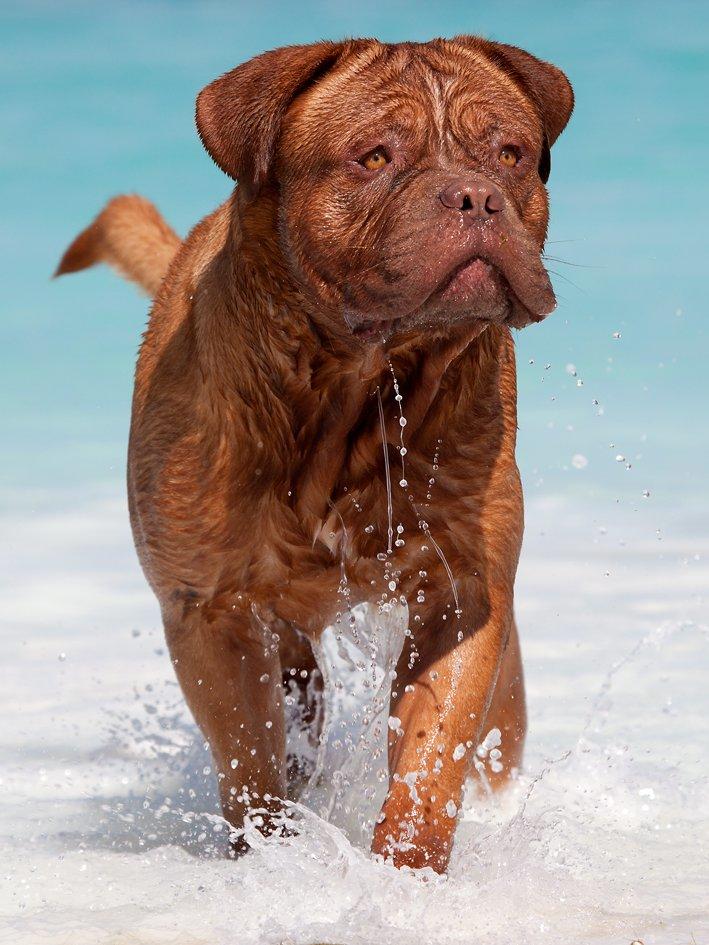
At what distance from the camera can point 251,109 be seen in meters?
4.06

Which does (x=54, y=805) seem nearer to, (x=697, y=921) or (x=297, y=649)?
(x=297, y=649)

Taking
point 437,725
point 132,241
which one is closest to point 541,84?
point 437,725

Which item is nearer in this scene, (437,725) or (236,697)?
(437,725)

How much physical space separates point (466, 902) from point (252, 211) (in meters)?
Answer: 2.12

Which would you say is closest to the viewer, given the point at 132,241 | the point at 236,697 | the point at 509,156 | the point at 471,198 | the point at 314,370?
the point at 471,198

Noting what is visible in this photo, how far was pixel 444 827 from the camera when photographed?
13.9ft

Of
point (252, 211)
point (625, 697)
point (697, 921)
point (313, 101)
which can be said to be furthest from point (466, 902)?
point (625, 697)

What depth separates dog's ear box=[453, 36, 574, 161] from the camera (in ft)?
14.1

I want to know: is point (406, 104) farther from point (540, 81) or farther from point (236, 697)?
point (236, 697)

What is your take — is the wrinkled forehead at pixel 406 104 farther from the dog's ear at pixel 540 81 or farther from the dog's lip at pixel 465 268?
the dog's lip at pixel 465 268

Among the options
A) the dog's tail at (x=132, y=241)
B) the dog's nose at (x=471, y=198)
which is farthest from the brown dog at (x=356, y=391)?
the dog's tail at (x=132, y=241)

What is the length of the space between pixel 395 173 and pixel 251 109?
1.67 ft

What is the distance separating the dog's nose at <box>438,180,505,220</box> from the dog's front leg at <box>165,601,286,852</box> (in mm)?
1563

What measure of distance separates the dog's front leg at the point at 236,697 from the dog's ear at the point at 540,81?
5.80 ft
